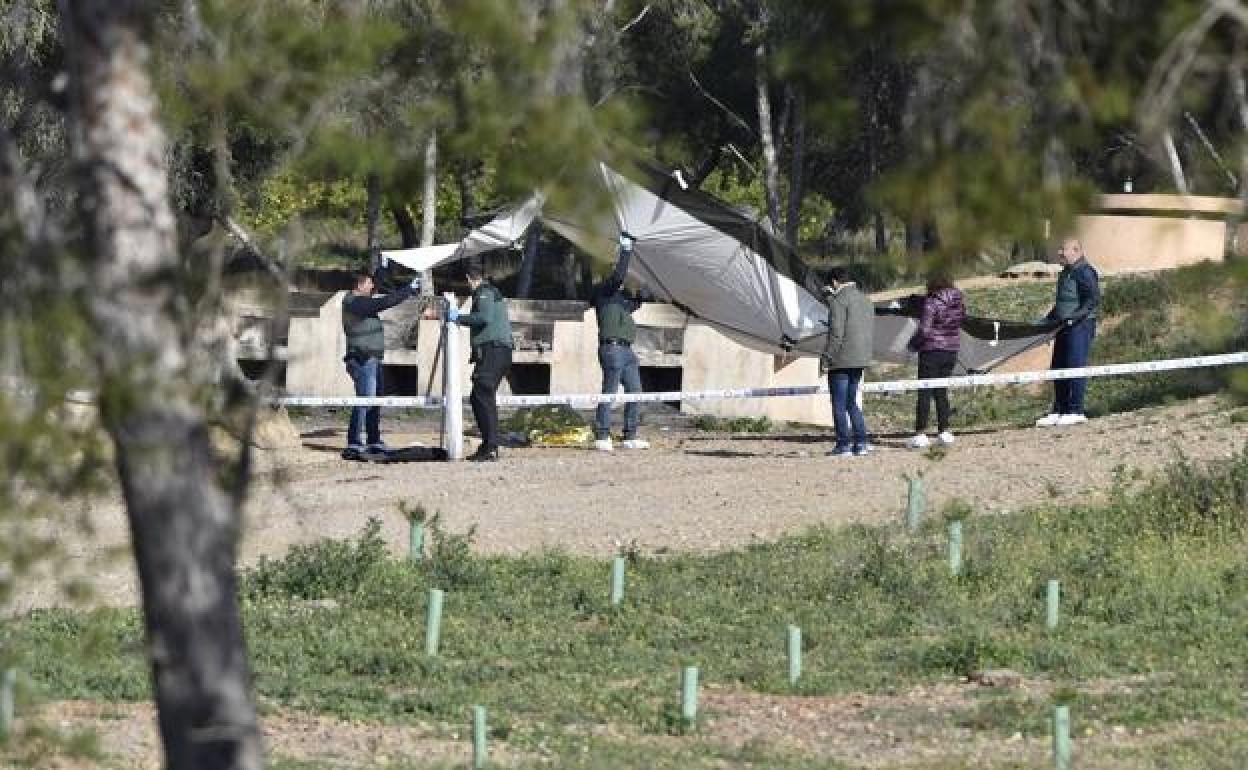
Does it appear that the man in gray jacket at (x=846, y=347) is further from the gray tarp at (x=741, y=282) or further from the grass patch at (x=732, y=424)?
the grass patch at (x=732, y=424)

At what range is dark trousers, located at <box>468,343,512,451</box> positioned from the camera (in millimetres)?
20688

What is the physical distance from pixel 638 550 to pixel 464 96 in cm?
1027

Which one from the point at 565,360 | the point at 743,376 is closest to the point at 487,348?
→ the point at 743,376

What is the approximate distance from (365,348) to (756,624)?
22.8 ft

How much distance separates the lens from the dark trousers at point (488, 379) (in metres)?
20.7

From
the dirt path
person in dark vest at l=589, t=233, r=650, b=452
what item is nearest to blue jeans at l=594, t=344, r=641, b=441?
person in dark vest at l=589, t=233, r=650, b=452

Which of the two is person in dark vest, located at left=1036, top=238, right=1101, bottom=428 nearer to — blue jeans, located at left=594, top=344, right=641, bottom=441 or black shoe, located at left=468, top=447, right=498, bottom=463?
blue jeans, located at left=594, top=344, right=641, bottom=441

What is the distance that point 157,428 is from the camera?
23.2 ft

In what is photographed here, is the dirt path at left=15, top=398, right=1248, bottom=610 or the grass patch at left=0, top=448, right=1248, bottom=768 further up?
the dirt path at left=15, top=398, right=1248, bottom=610

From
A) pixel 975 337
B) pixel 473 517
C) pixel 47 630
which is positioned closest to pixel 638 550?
pixel 473 517

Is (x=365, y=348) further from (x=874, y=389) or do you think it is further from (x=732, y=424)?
(x=732, y=424)

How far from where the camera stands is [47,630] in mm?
14430

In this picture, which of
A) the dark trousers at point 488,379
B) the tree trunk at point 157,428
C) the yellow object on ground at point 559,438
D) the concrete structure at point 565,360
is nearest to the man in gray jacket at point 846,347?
the dark trousers at point 488,379

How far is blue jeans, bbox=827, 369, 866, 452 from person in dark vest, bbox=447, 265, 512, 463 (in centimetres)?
261
